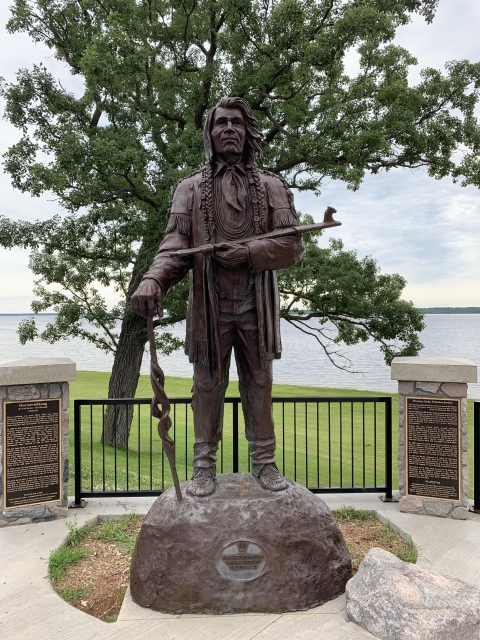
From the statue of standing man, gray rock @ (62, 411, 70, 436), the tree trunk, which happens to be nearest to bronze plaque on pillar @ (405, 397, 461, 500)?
the statue of standing man

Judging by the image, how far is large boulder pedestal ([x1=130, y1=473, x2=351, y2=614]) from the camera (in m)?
3.02

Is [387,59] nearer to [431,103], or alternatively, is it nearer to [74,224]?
[431,103]

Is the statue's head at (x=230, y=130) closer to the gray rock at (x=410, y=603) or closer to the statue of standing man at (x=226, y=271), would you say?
the statue of standing man at (x=226, y=271)

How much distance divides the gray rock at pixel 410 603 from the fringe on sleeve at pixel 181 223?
8.18ft

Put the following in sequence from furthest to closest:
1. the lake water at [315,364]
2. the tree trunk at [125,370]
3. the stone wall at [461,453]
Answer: the lake water at [315,364], the tree trunk at [125,370], the stone wall at [461,453]

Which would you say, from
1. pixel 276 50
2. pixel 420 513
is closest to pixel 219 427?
pixel 420 513

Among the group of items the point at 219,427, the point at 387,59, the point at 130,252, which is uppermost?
the point at 387,59

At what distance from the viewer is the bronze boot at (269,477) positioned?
3.43 metres

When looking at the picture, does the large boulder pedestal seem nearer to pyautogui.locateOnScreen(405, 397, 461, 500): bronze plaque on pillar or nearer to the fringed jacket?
the fringed jacket

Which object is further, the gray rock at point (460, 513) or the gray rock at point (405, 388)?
the gray rock at point (405, 388)

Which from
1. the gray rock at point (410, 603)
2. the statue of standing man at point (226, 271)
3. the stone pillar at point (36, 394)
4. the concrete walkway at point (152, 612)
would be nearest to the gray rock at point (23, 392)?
the stone pillar at point (36, 394)

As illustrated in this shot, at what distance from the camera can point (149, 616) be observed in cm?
300

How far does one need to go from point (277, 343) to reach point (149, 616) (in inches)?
75.3

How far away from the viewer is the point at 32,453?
4.87 meters
